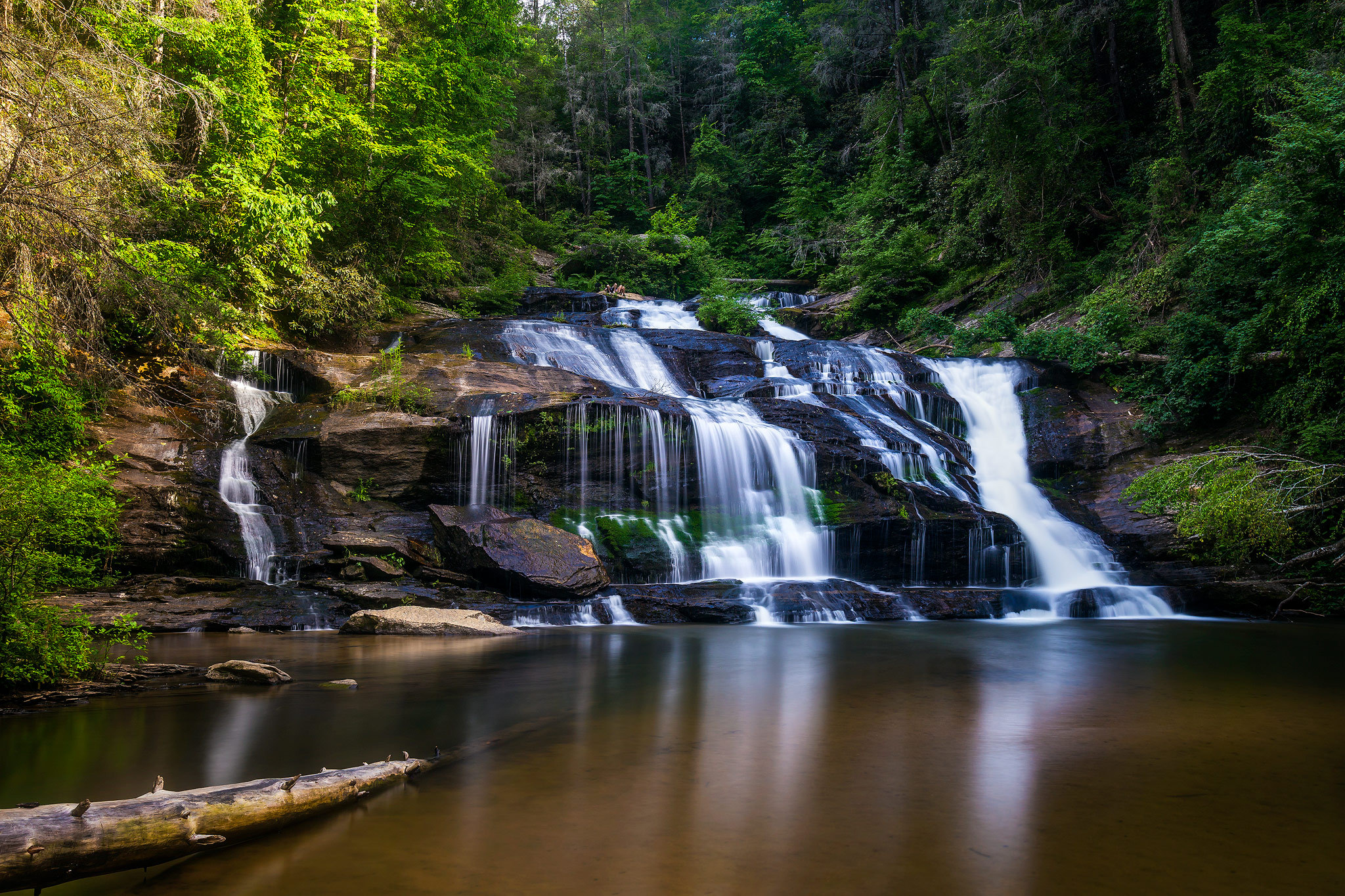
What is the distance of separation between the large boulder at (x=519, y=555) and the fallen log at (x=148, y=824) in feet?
27.9

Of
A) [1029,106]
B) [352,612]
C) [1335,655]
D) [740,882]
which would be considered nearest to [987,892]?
[740,882]

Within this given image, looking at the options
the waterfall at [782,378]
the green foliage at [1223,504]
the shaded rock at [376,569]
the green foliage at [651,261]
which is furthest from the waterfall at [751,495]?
the green foliage at [651,261]

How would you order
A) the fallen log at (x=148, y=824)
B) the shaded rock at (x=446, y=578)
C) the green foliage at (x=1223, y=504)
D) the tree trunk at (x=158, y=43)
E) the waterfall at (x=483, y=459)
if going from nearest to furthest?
the fallen log at (x=148, y=824) < the green foliage at (x=1223, y=504) < the tree trunk at (x=158, y=43) < the shaded rock at (x=446, y=578) < the waterfall at (x=483, y=459)

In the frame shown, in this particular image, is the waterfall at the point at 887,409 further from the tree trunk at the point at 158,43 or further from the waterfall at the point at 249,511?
the tree trunk at the point at 158,43

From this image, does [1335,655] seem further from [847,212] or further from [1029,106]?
[847,212]

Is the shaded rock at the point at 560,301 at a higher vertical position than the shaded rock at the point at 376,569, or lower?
higher

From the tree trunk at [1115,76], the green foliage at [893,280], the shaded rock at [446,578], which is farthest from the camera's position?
the green foliage at [893,280]

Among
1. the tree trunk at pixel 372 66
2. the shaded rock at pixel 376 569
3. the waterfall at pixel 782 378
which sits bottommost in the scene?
the shaded rock at pixel 376 569

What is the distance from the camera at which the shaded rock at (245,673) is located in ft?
20.2

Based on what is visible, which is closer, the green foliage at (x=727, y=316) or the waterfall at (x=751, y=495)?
the waterfall at (x=751, y=495)

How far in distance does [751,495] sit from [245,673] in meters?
10.1

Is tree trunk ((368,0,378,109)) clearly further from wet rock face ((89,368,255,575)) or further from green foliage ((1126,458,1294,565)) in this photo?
green foliage ((1126,458,1294,565))

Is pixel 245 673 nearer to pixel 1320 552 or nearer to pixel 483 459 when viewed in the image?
pixel 483 459

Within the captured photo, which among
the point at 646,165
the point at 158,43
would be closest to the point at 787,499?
the point at 158,43
